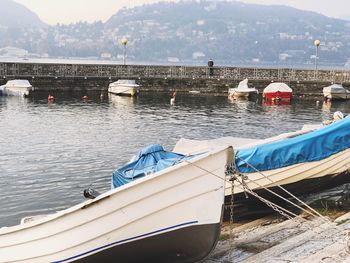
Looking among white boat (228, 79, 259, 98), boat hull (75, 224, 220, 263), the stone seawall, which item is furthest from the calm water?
boat hull (75, 224, 220, 263)

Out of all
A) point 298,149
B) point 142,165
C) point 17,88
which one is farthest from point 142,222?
point 17,88

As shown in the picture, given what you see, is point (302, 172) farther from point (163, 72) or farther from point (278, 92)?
point (163, 72)

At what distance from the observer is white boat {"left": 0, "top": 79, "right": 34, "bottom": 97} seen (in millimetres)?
45781

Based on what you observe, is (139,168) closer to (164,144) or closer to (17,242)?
(17,242)

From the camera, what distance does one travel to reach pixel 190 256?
885 cm

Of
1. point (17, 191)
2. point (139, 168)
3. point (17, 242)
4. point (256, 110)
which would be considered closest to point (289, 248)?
point (139, 168)

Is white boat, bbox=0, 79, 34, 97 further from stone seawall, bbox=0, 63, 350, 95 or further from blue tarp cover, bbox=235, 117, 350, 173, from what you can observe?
blue tarp cover, bbox=235, 117, 350, 173

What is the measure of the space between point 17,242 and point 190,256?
2.86 metres

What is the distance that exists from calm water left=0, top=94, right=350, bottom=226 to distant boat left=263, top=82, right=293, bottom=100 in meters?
1.52

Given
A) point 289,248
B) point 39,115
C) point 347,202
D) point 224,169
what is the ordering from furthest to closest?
point 39,115 → point 347,202 → point 289,248 → point 224,169

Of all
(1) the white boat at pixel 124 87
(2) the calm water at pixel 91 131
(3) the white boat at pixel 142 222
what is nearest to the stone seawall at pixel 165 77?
(1) the white boat at pixel 124 87

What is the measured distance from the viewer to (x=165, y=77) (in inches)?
2132

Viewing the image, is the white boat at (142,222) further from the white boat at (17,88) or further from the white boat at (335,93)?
the white boat at (335,93)

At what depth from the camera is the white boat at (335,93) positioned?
47781 millimetres
